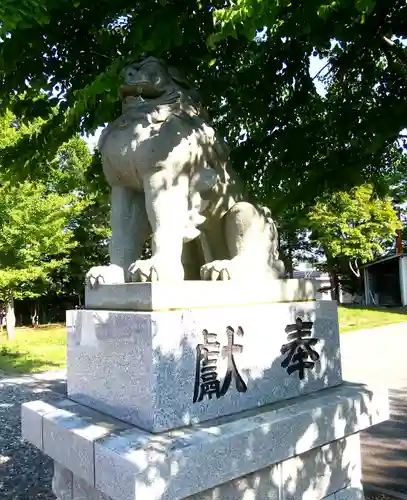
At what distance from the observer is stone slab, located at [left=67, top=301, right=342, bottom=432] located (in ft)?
7.56

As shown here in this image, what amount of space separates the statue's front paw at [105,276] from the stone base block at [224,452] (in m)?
0.76

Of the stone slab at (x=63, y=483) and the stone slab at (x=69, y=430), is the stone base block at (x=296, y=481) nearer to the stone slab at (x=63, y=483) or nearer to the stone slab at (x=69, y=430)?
the stone slab at (x=63, y=483)

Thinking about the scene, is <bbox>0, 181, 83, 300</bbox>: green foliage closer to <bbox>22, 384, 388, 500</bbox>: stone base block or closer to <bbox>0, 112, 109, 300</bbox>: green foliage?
<bbox>0, 112, 109, 300</bbox>: green foliage

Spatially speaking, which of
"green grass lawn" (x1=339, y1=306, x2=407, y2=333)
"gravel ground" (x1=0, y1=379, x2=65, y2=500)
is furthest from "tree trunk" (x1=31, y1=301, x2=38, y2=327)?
"gravel ground" (x1=0, y1=379, x2=65, y2=500)

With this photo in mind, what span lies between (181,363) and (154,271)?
1.72 feet

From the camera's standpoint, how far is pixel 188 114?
9.79 feet

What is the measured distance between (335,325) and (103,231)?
16489 mm

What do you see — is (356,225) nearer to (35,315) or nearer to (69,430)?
(35,315)

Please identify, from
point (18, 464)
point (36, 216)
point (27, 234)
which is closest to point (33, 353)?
point (27, 234)

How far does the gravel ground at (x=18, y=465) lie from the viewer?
3973mm

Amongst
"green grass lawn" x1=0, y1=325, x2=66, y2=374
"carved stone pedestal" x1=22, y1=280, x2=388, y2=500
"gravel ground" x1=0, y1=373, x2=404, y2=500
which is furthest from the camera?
"green grass lawn" x1=0, y1=325, x2=66, y2=374

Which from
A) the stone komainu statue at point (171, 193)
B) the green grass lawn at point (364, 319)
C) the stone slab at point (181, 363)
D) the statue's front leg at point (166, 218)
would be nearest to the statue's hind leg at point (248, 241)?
the stone komainu statue at point (171, 193)

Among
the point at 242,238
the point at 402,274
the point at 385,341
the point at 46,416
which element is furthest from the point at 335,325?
the point at 402,274

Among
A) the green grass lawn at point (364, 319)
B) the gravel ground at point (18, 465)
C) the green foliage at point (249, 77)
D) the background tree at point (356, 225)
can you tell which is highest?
the background tree at point (356, 225)
